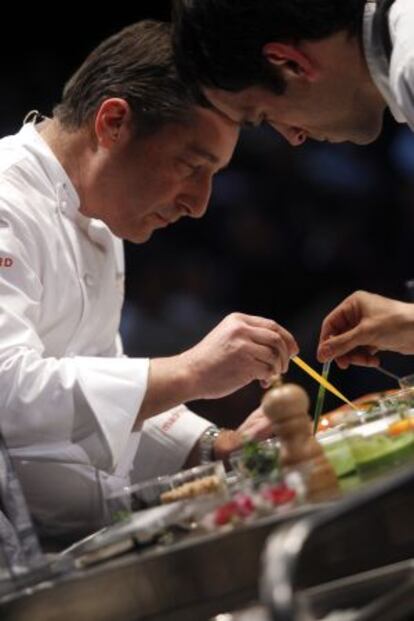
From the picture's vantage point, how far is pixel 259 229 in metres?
3.95

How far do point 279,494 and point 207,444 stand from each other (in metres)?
1.12

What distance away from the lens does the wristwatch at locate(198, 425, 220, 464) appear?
7.40 ft

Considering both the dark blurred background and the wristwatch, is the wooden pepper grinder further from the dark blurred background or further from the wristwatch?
the dark blurred background

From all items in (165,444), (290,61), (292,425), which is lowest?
(165,444)

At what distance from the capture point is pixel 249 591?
119 centimetres

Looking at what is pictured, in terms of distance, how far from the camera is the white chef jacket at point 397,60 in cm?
137

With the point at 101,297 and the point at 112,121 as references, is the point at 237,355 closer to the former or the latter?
the point at 101,297

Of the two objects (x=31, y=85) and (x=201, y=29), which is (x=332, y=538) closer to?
(x=201, y=29)

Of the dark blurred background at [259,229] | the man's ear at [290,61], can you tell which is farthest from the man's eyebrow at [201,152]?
the dark blurred background at [259,229]

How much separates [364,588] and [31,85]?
9.30 feet

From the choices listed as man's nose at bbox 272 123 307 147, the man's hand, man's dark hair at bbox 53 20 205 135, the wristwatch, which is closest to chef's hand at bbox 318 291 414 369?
the man's hand

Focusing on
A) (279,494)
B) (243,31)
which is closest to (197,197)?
(243,31)

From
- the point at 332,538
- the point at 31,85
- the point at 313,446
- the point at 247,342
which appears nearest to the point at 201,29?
the point at 247,342

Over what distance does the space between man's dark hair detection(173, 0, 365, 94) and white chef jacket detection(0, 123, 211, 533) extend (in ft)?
1.60
